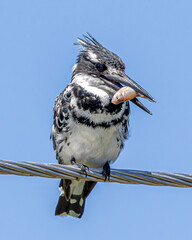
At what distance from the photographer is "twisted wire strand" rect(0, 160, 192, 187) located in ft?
11.8

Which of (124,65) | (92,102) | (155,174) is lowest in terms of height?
(155,174)

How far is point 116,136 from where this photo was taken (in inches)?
221

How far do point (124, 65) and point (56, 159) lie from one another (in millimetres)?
1430

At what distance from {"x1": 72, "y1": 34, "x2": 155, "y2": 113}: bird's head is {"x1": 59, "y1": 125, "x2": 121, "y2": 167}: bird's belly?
0.47 m

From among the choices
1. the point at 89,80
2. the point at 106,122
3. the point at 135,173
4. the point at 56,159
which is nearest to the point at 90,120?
the point at 106,122

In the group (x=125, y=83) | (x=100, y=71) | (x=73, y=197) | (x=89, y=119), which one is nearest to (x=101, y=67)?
(x=100, y=71)

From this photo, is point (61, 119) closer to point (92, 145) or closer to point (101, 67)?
point (92, 145)

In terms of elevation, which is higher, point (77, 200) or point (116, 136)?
point (116, 136)

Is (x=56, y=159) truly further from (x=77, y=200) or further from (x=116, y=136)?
(x=116, y=136)

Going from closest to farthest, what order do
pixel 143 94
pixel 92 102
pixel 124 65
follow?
pixel 143 94 < pixel 92 102 < pixel 124 65

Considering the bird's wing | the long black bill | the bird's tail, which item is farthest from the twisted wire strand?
the bird's tail

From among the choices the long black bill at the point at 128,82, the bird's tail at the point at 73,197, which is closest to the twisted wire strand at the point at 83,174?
the long black bill at the point at 128,82

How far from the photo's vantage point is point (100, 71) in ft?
19.3

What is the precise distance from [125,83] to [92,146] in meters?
0.79
